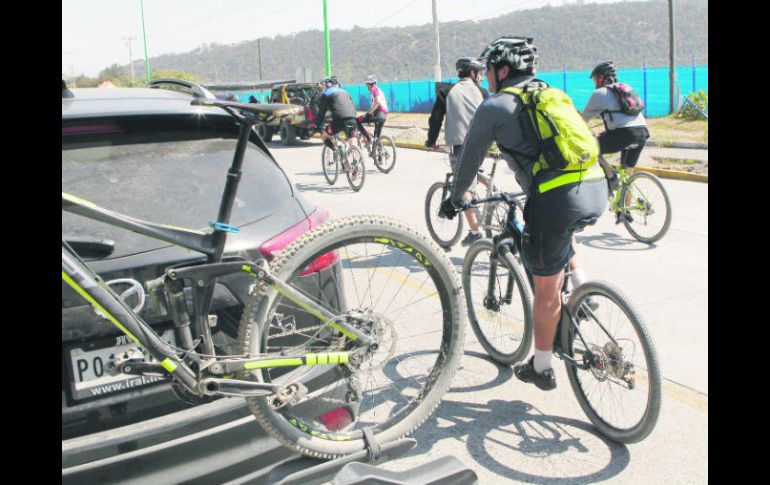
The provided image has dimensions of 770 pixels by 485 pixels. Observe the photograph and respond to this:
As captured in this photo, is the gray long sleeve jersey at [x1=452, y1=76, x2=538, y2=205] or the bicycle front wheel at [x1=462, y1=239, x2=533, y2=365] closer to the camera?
the gray long sleeve jersey at [x1=452, y1=76, x2=538, y2=205]

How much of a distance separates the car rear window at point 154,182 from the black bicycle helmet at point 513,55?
158 centimetres

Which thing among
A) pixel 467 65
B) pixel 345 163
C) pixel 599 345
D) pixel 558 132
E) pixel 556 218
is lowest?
pixel 599 345

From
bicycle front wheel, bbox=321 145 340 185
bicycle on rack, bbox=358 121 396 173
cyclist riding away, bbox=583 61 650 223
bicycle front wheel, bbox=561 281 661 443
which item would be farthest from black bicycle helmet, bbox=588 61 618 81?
bicycle on rack, bbox=358 121 396 173

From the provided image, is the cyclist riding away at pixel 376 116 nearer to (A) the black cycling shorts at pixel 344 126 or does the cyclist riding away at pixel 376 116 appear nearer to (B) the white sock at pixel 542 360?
(A) the black cycling shorts at pixel 344 126

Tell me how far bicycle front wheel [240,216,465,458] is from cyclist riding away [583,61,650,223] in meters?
5.42

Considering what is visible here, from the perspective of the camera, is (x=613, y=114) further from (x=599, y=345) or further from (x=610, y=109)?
(x=599, y=345)

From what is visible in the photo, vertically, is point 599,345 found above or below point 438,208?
below

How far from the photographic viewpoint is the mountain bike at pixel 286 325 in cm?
256

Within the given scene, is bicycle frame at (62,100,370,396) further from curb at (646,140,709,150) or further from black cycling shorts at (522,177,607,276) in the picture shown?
curb at (646,140,709,150)

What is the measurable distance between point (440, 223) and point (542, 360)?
4.63m

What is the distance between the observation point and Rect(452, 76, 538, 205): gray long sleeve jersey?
383 cm

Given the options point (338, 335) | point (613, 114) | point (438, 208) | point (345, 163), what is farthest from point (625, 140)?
point (345, 163)

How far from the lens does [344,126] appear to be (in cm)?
1400
